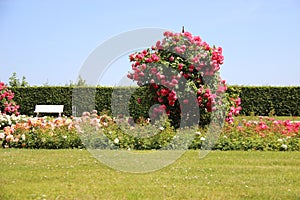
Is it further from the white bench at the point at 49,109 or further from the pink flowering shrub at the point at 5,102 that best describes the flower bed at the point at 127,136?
the white bench at the point at 49,109

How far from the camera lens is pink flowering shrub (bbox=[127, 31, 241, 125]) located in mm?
9039

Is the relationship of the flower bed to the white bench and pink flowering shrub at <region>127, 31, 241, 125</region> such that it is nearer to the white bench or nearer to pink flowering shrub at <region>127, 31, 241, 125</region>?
pink flowering shrub at <region>127, 31, 241, 125</region>

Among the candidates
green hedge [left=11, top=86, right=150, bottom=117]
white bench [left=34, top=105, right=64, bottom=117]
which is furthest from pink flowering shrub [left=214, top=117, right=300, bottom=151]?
white bench [left=34, top=105, right=64, bottom=117]

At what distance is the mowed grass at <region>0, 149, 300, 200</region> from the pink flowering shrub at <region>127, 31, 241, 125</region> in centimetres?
244

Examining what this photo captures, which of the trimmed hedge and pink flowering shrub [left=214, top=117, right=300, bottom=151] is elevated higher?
the trimmed hedge

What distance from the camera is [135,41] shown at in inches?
269

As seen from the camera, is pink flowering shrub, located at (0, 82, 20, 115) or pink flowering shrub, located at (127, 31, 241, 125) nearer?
pink flowering shrub, located at (127, 31, 241, 125)

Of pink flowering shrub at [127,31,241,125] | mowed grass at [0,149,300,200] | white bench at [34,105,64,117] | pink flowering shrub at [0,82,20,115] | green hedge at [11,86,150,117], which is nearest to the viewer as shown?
mowed grass at [0,149,300,200]

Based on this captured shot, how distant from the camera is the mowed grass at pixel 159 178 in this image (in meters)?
4.36

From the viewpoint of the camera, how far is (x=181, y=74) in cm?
909

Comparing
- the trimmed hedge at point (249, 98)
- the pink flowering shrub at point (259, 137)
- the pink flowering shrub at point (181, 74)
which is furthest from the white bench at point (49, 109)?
the pink flowering shrub at point (259, 137)

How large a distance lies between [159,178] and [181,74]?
170 inches

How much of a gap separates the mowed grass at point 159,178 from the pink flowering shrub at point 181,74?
2440 millimetres

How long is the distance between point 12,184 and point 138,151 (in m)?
2.93
